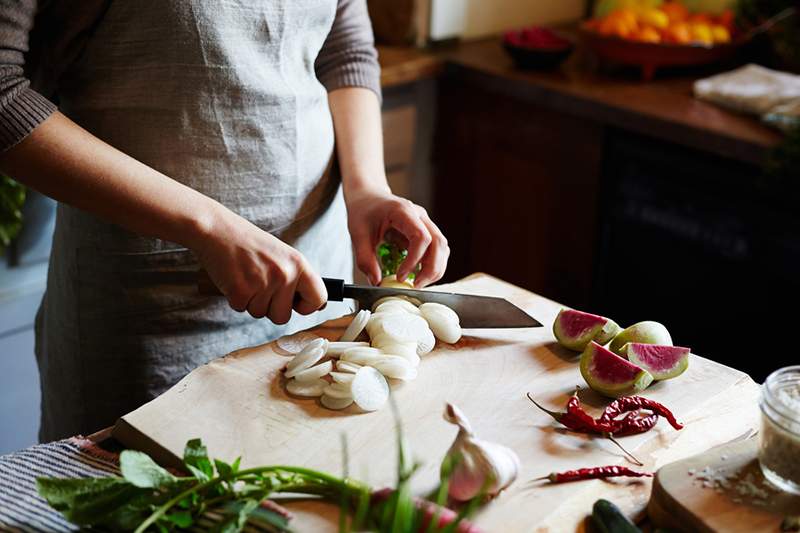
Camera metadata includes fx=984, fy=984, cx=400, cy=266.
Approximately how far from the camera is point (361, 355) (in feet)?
3.85

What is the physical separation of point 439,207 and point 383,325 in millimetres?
1722

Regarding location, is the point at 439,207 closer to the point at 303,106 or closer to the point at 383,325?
the point at 303,106

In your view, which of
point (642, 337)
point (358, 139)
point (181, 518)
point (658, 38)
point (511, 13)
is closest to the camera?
point (181, 518)

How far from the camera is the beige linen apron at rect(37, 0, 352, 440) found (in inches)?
50.9

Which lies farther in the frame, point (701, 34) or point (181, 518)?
point (701, 34)

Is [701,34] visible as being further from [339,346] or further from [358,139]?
[339,346]

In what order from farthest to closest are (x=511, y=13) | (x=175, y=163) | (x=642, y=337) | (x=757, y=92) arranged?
(x=511, y=13), (x=757, y=92), (x=175, y=163), (x=642, y=337)

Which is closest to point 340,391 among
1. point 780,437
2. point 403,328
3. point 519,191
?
point 403,328

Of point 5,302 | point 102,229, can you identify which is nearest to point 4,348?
point 5,302

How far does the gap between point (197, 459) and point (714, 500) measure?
50 cm

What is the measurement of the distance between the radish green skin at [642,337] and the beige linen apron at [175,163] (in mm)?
512

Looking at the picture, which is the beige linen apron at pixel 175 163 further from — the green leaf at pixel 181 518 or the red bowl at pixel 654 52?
the red bowl at pixel 654 52

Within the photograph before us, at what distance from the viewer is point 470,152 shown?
9.17 feet

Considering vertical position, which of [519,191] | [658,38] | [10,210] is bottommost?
[519,191]
